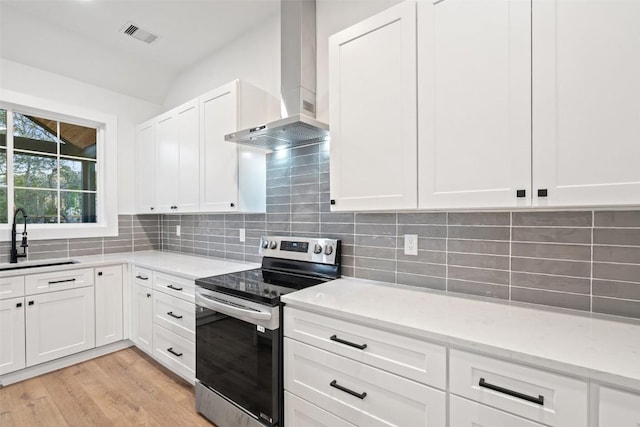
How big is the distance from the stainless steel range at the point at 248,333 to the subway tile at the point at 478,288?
73cm

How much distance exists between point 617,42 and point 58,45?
12.8 ft

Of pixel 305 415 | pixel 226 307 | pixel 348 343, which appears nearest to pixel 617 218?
pixel 348 343

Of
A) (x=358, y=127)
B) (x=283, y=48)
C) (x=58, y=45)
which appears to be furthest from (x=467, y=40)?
(x=58, y=45)

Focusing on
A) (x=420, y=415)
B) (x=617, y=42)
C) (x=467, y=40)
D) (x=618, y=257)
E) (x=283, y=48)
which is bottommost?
(x=420, y=415)

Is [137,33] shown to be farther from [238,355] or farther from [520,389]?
[520,389]

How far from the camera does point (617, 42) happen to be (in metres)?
1.03

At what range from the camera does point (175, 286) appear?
234 centimetres

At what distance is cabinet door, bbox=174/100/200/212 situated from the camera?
2.66 metres

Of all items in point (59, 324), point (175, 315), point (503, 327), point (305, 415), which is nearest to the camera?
point (503, 327)

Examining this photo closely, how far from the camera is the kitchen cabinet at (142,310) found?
8.70 feet

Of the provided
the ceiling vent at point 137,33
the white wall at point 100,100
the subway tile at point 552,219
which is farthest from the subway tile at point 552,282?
the white wall at point 100,100

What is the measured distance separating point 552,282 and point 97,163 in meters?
4.15

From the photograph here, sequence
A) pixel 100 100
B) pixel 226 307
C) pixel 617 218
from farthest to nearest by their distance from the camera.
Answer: pixel 100 100, pixel 226 307, pixel 617 218

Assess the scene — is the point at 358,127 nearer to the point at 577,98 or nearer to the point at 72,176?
the point at 577,98
